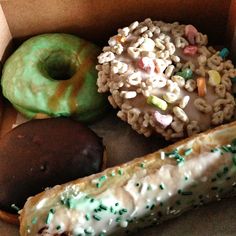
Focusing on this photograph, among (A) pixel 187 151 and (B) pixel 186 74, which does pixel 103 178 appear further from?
(B) pixel 186 74

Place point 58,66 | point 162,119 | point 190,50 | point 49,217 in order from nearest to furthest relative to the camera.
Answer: point 49,217 → point 162,119 → point 190,50 → point 58,66

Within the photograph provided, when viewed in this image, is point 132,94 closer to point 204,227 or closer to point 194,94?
point 194,94

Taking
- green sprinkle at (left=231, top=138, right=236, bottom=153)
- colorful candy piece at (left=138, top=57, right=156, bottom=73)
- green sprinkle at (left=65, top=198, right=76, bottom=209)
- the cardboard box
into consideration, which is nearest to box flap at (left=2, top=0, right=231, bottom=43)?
the cardboard box

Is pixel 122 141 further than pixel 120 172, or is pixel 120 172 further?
pixel 122 141

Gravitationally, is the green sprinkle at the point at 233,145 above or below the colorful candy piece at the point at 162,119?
above

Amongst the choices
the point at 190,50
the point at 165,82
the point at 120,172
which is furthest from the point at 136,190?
the point at 190,50

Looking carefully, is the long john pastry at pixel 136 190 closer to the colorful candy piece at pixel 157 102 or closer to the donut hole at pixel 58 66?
the colorful candy piece at pixel 157 102

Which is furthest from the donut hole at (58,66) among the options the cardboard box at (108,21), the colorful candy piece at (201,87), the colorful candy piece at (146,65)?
the colorful candy piece at (201,87)

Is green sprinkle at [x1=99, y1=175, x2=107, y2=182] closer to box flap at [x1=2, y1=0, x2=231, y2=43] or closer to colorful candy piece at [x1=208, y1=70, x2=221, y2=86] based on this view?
colorful candy piece at [x1=208, y1=70, x2=221, y2=86]
